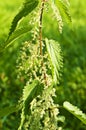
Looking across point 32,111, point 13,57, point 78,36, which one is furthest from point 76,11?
point 32,111

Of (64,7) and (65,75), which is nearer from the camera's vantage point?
(64,7)

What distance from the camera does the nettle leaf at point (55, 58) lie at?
1.74 m

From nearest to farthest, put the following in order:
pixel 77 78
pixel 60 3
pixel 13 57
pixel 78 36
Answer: pixel 60 3 → pixel 77 78 → pixel 13 57 → pixel 78 36

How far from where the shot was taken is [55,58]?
1809mm

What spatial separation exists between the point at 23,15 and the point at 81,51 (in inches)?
145

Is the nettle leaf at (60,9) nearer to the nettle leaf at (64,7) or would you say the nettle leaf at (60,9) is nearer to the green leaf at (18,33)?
the nettle leaf at (64,7)

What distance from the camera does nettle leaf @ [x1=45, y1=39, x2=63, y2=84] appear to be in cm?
174

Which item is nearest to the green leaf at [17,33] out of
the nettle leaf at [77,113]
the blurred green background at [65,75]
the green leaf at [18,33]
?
the green leaf at [18,33]

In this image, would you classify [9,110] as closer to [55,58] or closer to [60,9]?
[55,58]

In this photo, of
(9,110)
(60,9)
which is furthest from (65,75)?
(60,9)

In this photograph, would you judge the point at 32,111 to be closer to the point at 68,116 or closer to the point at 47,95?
the point at 47,95

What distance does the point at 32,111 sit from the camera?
76.5 inches

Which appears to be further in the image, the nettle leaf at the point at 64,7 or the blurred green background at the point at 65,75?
the blurred green background at the point at 65,75

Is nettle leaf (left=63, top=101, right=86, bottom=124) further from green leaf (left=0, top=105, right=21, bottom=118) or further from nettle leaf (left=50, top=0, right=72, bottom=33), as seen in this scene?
nettle leaf (left=50, top=0, right=72, bottom=33)
